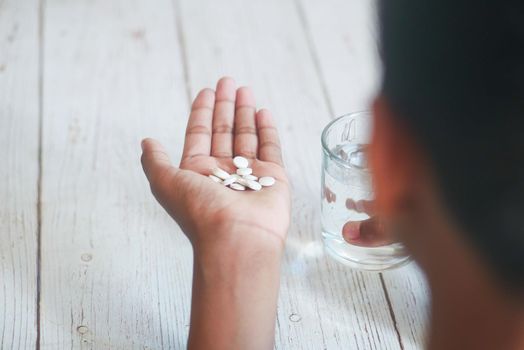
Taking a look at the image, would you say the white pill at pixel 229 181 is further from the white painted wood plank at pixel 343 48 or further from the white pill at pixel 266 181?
the white painted wood plank at pixel 343 48

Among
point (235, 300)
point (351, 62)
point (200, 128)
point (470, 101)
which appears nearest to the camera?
point (470, 101)

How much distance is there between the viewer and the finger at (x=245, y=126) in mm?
1035

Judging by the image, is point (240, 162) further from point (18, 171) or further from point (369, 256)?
point (18, 171)

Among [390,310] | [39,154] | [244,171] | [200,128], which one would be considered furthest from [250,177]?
[39,154]

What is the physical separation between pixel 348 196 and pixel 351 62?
1.49 feet

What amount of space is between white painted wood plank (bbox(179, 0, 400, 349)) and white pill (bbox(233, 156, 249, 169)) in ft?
0.42

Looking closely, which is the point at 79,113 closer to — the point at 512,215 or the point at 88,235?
the point at 88,235

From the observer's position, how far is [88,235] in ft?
3.43

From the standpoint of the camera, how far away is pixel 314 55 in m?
1.39

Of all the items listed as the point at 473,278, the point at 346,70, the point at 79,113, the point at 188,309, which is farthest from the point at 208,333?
the point at 346,70

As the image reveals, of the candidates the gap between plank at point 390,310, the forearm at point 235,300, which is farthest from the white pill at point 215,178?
the gap between plank at point 390,310

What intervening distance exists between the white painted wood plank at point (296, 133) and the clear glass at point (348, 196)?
0.07 ft

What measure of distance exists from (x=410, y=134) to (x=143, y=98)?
771 millimetres

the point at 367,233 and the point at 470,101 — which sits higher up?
the point at 470,101
